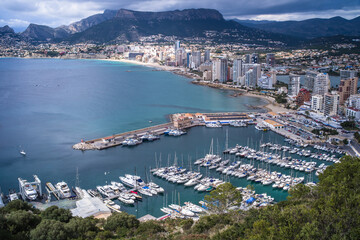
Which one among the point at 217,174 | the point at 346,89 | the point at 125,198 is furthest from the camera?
the point at 346,89

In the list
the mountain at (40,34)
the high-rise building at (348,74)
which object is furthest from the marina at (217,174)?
the mountain at (40,34)

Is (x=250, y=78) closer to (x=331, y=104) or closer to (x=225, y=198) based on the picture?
(x=331, y=104)

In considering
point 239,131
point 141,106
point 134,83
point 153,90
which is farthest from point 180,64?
point 239,131

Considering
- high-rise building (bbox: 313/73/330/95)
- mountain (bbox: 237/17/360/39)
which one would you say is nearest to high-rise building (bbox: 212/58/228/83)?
high-rise building (bbox: 313/73/330/95)

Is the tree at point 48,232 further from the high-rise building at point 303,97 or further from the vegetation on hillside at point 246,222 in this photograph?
the high-rise building at point 303,97

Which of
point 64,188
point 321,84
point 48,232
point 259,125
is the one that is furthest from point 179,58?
point 48,232

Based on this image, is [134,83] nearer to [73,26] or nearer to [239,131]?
[239,131]
